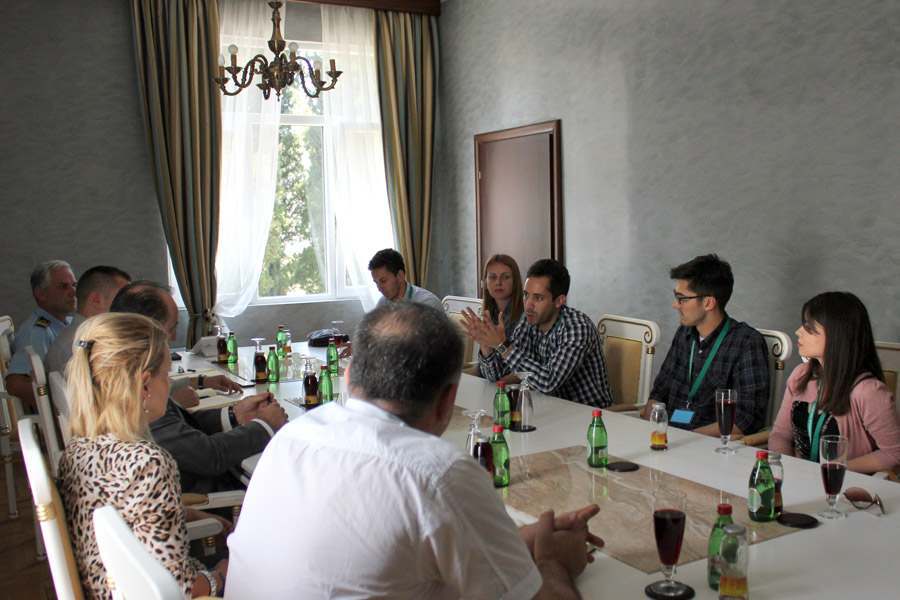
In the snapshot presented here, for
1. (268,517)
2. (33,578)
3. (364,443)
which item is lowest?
(33,578)

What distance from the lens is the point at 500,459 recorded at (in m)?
2.19

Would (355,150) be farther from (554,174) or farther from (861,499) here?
(861,499)

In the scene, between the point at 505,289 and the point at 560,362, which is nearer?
the point at 560,362

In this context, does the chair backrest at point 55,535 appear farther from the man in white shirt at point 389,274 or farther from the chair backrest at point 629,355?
the man in white shirt at point 389,274

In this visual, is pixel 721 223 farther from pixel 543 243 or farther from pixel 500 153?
pixel 500 153

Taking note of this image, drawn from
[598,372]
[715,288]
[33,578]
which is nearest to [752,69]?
[715,288]

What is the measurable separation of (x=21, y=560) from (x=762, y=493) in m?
3.30

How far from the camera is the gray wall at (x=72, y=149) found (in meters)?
6.00

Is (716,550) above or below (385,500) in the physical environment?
below

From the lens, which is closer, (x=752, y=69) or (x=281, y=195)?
(x=752, y=69)

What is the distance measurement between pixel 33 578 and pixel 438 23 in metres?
5.50

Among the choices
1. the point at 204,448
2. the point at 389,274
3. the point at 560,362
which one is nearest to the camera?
the point at 204,448

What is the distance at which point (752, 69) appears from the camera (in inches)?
176

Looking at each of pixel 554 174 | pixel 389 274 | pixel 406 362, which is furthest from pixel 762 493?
pixel 554 174
